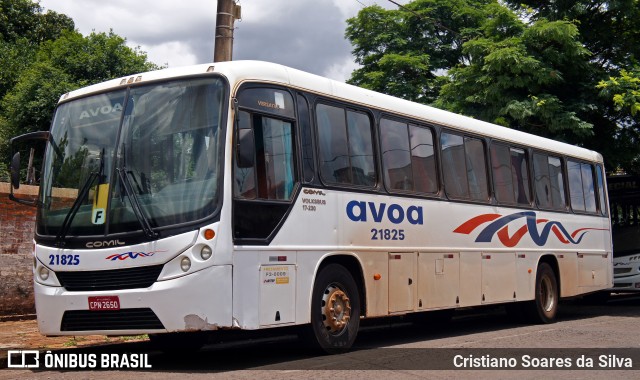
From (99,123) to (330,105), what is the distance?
283cm

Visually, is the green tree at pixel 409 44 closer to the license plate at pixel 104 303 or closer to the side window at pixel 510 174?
the side window at pixel 510 174

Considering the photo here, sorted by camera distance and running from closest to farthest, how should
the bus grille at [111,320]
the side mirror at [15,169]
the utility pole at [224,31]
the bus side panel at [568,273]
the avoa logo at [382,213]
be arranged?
the bus grille at [111,320], the side mirror at [15,169], the avoa logo at [382,213], the utility pole at [224,31], the bus side panel at [568,273]

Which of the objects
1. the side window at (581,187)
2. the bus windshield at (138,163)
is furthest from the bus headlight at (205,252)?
the side window at (581,187)

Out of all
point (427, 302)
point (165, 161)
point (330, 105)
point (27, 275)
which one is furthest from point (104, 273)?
point (27, 275)

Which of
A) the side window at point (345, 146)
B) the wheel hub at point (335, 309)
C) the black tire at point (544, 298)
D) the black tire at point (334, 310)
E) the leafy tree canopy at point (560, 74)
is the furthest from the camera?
the leafy tree canopy at point (560, 74)

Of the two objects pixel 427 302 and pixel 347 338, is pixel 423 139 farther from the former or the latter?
pixel 347 338

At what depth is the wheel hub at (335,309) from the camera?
935 cm

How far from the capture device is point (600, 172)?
57.8 ft

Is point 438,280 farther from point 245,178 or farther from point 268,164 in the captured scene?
point 245,178

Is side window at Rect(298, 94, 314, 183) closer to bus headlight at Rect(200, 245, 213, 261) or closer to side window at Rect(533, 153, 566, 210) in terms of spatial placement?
bus headlight at Rect(200, 245, 213, 261)

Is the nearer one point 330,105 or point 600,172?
point 330,105

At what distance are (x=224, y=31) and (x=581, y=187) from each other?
327 inches

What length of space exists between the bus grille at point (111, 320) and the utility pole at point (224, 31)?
5.70 metres

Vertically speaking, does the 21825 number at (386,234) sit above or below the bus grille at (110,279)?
above
